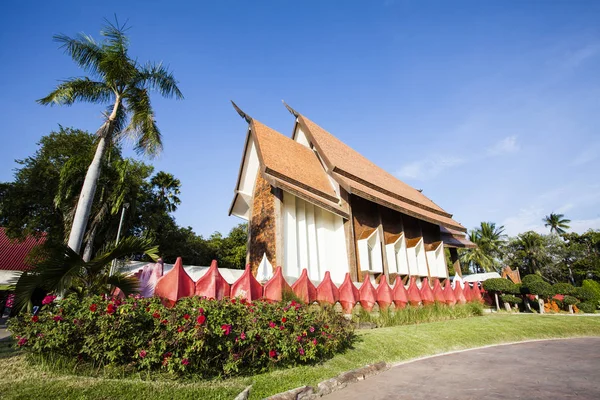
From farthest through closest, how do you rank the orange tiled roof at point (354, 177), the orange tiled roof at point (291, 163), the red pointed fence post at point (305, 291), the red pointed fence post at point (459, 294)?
the red pointed fence post at point (459, 294), the orange tiled roof at point (354, 177), the orange tiled roof at point (291, 163), the red pointed fence post at point (305, 291)

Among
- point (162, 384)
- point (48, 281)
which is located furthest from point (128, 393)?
point (48, 281)

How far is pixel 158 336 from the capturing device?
14.0 feet

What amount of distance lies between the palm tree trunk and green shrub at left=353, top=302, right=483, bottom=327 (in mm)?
7142

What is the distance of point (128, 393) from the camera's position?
11.1 ft

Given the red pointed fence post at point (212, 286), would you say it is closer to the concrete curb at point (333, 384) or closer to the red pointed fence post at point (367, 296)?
the concrete curb at point (333, 384)

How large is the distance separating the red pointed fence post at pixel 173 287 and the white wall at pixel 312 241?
480 cm

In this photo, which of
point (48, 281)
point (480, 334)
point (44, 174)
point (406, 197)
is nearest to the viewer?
point (48, 281)

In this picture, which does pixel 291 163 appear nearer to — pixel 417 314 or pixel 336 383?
pixel 417 314

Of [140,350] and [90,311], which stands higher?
[90,311]

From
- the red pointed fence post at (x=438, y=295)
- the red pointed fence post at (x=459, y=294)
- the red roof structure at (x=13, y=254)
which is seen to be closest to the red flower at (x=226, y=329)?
the red pointed fence post at (x=438, y=295)

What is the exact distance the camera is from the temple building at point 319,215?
459 inches

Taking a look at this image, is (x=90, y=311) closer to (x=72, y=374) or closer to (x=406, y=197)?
(x=72, y=374)

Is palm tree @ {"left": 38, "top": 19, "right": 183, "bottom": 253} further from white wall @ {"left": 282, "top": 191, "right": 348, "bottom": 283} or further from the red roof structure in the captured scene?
the red roof structure

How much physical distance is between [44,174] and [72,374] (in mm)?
17943
